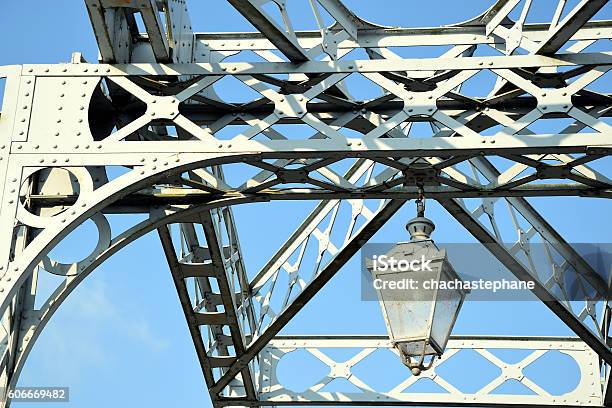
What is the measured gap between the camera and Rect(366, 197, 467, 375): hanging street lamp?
23.3 feet

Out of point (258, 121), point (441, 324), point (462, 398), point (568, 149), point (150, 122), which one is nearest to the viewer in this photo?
point (441, 324)

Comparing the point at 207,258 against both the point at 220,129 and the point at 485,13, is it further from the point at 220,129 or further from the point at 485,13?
the point at 485,13

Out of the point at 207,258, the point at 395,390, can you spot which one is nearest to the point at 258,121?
the point at 207,258

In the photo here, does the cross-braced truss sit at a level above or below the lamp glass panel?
above

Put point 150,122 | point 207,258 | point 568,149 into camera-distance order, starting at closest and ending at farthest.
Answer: point 568,149 → point 150,122 → point 207,258

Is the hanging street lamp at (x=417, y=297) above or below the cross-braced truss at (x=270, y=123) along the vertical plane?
below

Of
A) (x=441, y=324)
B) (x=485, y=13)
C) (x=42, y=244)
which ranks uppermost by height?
(x=485, y=13)

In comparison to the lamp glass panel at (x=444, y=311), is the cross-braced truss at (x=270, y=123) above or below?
above

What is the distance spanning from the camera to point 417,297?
7.13 m

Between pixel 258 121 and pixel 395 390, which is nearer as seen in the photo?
pixel 258 121

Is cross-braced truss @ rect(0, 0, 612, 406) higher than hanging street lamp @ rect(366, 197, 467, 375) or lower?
higher

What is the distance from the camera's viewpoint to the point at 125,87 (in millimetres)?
8344

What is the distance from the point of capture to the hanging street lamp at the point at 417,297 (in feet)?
23.3

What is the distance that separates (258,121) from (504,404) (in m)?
6.09
